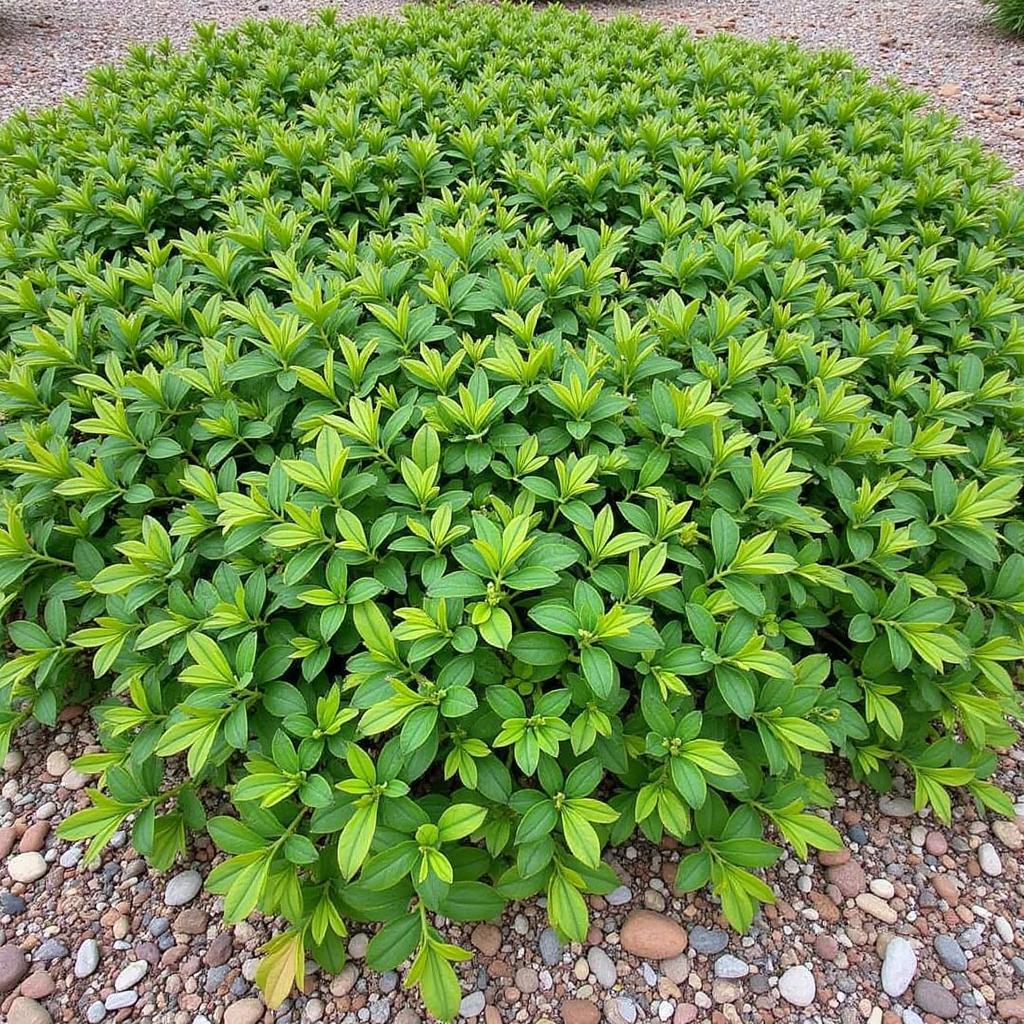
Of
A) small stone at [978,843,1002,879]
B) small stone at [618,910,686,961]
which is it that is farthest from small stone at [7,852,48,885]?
small stone at [978,843,1002,879]

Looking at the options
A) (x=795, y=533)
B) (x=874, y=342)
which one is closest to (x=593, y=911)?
(x=795, y=533)

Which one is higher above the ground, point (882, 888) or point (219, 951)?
point (219, 951)

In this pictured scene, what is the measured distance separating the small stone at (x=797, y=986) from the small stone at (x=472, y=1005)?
74 cm

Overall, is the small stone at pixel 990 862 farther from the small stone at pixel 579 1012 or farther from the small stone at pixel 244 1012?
the small stone at pixel 244 1012

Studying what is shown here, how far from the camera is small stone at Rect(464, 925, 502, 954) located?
6.28ft

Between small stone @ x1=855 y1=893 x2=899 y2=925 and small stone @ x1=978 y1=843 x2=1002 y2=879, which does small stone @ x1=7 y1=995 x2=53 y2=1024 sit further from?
small stone @ x1=978 y1=843 x2=1002 y2=879

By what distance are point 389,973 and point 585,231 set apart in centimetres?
243

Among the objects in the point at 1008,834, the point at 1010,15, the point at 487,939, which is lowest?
the point at 1008,834

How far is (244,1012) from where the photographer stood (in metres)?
1.80

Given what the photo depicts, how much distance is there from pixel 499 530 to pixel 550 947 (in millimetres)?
1079

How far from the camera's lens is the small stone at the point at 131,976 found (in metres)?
1.85

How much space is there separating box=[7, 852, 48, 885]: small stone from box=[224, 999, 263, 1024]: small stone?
70cm

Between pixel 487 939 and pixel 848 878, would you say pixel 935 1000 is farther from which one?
pixel 487 939

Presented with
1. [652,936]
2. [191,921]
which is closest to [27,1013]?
[191,921]
